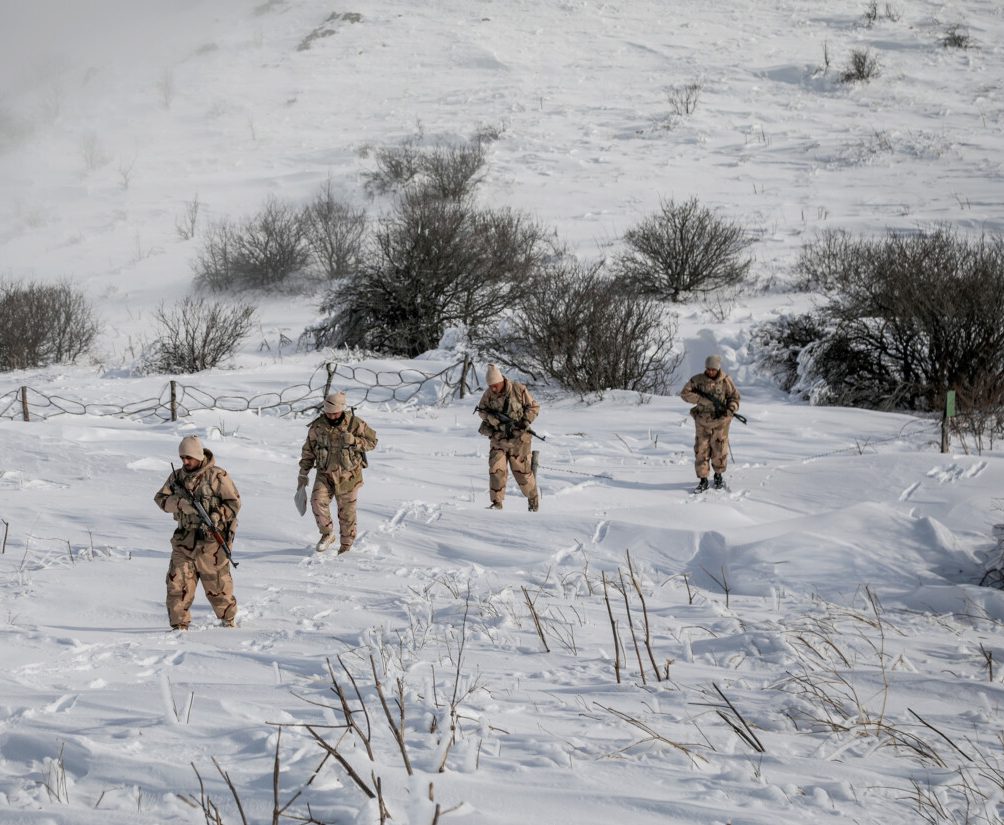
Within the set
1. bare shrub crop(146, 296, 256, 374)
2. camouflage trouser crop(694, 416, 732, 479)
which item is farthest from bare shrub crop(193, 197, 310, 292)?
camouflage trouser crop(694, 416, 732, 479)

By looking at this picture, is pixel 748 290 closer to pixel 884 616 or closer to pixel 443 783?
pixel 884 616

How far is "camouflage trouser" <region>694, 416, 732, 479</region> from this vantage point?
864cm

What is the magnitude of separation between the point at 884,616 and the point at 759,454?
5.68 metres

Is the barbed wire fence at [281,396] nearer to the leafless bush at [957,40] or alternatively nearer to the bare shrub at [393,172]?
the bare shrub at [393,172]

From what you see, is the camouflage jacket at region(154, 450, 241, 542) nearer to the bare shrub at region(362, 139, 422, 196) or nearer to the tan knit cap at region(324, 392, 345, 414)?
the tan knit cap at region(324, 392, 345, 414)

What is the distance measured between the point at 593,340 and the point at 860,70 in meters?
26.9

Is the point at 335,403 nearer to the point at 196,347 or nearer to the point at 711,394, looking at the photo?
the point at 711,394

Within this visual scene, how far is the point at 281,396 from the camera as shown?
13.9 meters

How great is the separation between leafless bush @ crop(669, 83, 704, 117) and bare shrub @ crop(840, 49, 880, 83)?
597cm

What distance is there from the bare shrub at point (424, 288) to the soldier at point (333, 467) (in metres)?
11.2

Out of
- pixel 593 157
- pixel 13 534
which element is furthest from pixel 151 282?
pixel 13 534

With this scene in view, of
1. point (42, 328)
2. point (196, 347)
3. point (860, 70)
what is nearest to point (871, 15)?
point (860, 70)

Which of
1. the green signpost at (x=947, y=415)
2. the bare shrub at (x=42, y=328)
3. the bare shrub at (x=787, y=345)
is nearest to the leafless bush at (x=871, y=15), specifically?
the bare shrub at (x=787, y=345)

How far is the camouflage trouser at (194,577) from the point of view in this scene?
4992 millimetres
